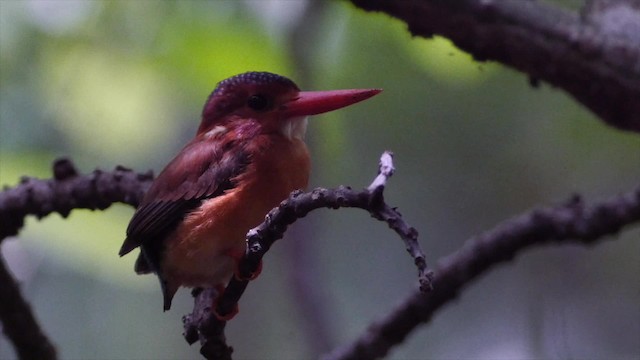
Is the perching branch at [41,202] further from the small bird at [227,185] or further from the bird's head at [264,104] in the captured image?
the bird's head at [264,104]

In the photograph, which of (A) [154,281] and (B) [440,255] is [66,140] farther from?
(B) [440,255]

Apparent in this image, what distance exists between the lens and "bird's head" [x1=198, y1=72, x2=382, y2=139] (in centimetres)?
195

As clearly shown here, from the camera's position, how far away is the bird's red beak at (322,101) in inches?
68.8

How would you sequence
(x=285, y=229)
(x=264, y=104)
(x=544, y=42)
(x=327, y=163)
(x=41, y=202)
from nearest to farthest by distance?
1. (x=285, y=229)
2. (x=544, y=42)
3. (x=41, y=202)
4. (x=264, y=104)
5. (x=327, y=163)

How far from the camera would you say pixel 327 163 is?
2.30m

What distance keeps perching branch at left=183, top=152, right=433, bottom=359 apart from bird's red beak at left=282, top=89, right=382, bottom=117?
389 mm

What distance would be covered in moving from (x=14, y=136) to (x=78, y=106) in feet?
0.65

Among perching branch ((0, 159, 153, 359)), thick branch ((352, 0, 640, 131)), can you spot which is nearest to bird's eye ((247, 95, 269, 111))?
perching branch ((0, 159, 153, 359))

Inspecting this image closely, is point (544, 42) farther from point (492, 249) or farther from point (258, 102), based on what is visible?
point (258, 102)

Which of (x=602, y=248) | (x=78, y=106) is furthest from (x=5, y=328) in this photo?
(x=602, y=248)

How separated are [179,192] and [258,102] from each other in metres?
0.26

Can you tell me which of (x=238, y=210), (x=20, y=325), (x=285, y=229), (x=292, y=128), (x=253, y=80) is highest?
(x=253, y=80)

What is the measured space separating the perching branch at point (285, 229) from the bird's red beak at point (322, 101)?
0.39m

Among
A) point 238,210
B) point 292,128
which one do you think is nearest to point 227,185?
point 238,210
